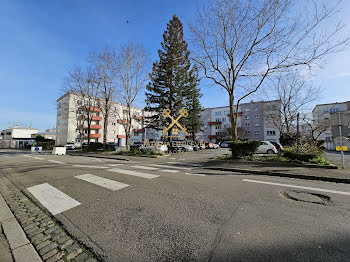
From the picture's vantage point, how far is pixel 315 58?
9609mm

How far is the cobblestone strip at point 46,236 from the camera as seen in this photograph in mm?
2037

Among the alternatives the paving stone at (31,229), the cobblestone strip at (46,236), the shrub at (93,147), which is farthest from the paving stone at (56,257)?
the shrub at (93,147)

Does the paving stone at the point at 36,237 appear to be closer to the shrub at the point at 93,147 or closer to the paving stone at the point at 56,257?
the paving stone at the point at 56,257

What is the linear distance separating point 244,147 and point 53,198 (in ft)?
34.6

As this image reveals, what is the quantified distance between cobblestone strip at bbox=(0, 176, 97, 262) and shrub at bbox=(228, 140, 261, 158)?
34.4ft

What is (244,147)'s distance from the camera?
36.1ft

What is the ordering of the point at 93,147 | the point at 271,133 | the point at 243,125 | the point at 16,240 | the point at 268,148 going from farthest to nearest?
1. the point at 243,125
2. the point at 271,133
3. the point at 93,147
4. the point at 268,148
5. the point at 16,240

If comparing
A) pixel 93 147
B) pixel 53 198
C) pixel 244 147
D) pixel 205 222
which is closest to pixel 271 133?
pixel 244 147

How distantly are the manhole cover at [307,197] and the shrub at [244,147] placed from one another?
6.90 m

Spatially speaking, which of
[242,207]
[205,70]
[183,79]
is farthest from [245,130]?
[242,207]

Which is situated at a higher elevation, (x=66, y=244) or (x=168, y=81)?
(x=168, y=81)

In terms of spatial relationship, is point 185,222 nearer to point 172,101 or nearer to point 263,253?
point 263,253

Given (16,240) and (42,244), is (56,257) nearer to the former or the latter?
(42,244)

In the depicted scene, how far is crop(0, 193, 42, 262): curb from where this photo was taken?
6.68ft
